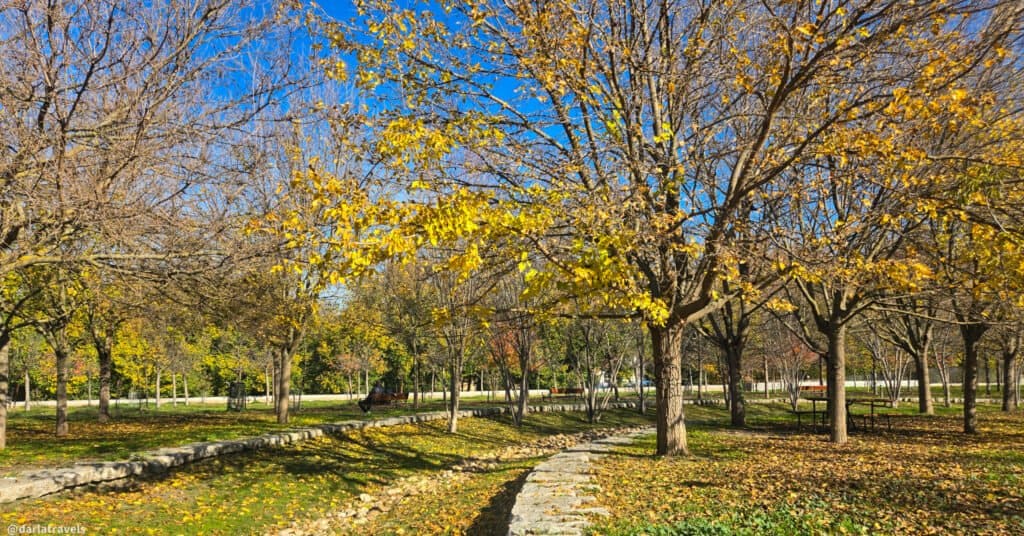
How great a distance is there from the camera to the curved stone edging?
5.38 meters

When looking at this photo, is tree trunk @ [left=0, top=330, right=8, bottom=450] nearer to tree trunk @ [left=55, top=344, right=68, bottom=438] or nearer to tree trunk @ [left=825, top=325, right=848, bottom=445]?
tree trunk @ [left=55, top=344, right=68, bottom=438]

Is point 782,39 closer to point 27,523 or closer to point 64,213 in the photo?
point 64,213

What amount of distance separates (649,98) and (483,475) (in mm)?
7042

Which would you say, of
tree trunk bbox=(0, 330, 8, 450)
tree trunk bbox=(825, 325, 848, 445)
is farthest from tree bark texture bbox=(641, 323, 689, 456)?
tree trunk bbox=(0, 330, 8, 450)

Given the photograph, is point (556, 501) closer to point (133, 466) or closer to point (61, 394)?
point (133, 466)

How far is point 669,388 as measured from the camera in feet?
30.5

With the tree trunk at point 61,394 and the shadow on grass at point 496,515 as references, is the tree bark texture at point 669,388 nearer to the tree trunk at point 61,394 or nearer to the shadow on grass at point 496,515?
the shadow on grass at point 496,515

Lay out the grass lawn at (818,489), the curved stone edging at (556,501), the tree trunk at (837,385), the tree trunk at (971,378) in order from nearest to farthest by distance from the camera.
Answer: the grass lawn at (818,489)
the curved stone edging at (556,501)
the tree trunk at (837,385)
the tree trunk at (971,378)

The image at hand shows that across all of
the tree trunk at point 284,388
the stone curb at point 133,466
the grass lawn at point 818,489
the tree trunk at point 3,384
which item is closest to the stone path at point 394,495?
the stone curb at point 133,466

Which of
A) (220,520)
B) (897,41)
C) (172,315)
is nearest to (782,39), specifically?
(897,41)

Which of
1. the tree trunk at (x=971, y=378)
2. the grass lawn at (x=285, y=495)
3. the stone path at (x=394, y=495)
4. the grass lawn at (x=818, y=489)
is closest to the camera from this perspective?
the grass lawn at (x=818, y=489)

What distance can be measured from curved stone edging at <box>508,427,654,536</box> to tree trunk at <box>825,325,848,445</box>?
536cm

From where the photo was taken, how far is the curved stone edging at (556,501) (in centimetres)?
538

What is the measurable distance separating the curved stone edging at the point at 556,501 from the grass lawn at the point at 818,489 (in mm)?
223
